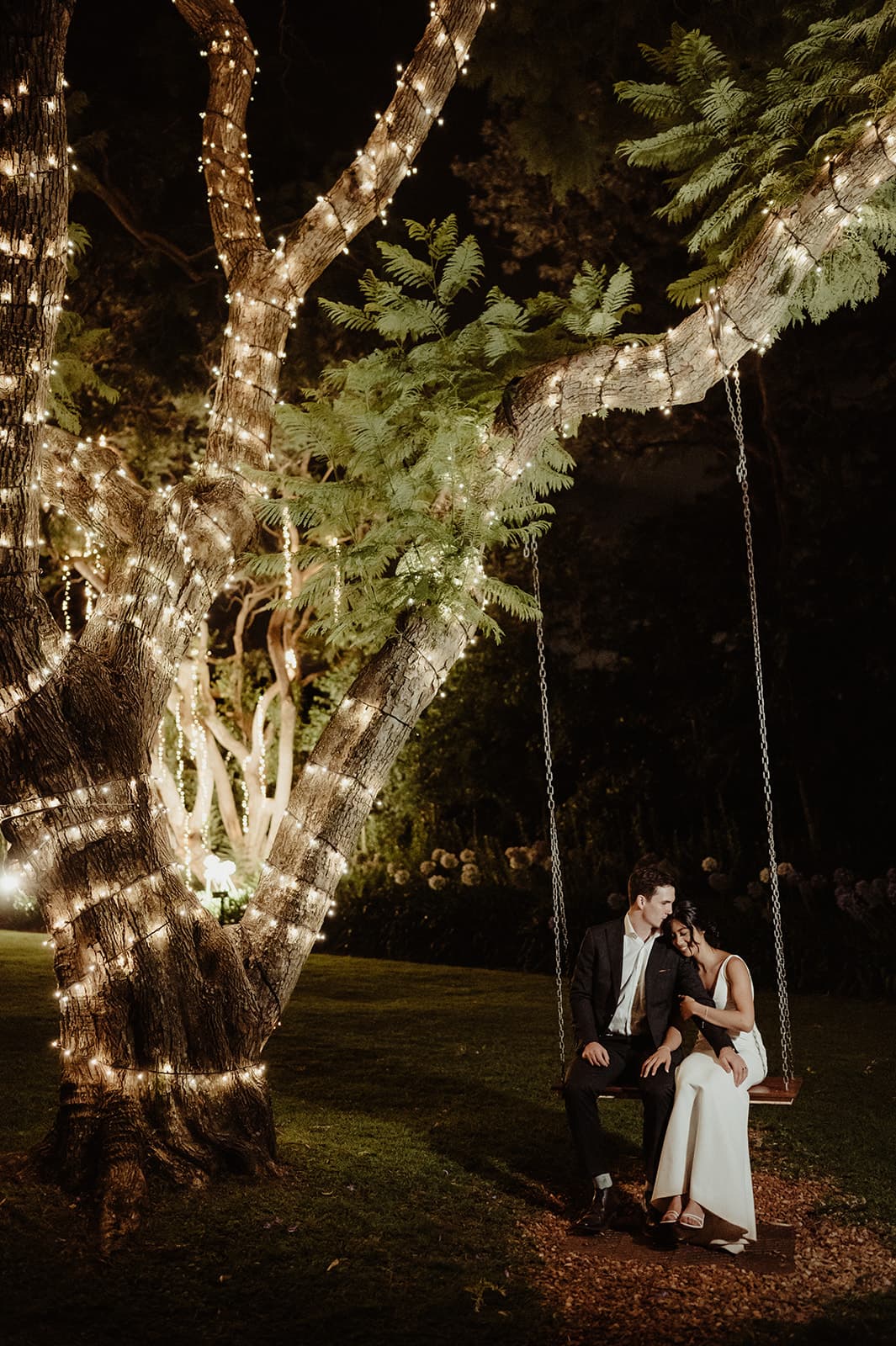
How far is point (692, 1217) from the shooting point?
4930mm

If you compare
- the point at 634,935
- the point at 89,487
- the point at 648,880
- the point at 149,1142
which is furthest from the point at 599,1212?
the point at 89,487

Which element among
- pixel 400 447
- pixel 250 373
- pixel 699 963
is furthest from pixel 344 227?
pixel 699 963

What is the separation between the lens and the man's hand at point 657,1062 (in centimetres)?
523

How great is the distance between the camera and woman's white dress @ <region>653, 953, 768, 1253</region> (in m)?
4.92

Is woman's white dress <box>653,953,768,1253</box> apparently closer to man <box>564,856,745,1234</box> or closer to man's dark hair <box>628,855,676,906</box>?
man <box>564,856,745,1234</box>

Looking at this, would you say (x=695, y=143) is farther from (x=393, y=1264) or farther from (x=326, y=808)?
(x=393, y=1264)

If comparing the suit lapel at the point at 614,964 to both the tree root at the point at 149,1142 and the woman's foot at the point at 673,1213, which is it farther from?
the tree root at the point at 149,1142

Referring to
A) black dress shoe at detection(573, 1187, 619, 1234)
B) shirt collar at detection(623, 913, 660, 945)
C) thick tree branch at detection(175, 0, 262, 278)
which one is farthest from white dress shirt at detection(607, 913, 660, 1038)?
thick tree branch at detection(175, 0, 262, 278)

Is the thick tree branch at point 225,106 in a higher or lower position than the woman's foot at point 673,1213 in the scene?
higher

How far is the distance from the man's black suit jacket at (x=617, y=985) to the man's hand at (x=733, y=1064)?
4.1 inches

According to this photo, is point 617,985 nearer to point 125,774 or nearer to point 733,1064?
point 733,1064

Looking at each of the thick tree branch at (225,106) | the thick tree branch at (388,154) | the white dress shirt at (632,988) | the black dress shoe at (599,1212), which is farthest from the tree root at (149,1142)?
the thick tree branch at (225,106)

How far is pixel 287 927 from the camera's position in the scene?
5.94m

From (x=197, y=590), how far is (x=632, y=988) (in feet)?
9.05
